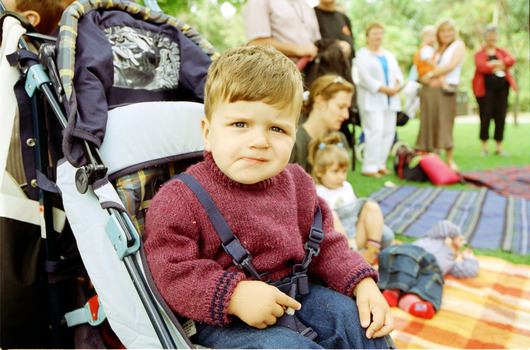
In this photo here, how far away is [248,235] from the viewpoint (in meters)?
1.43

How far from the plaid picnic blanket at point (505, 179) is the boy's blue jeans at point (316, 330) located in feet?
15.0

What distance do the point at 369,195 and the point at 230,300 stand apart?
4.17m

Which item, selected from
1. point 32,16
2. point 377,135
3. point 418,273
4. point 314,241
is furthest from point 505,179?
point 32,16

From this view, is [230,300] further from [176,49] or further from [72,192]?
[176,49]

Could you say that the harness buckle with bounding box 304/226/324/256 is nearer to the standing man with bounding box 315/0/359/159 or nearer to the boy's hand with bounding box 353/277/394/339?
the boy's hand with bounding box 353/277/394/339

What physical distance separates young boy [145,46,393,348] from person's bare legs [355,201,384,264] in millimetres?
1501

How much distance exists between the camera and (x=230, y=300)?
130 cm

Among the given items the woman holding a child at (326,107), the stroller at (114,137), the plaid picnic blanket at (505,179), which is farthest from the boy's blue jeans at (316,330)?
the plaid picnic blanket at (505,179)

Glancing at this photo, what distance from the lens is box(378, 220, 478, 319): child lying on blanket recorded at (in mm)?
2629

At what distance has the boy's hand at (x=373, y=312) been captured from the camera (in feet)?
4.70

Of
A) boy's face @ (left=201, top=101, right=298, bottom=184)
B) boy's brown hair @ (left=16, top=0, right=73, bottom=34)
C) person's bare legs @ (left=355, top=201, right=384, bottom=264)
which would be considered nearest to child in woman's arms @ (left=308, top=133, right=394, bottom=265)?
person's bare legs @ (left=355, top=201, right=384, bottom=264)

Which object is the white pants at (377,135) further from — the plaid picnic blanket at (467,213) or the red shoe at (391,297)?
the red shoe at (391,297)

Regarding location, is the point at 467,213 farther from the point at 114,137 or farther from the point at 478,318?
the point at 114,137

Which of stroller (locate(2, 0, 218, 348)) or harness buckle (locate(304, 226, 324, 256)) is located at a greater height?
stroller (locate(2, 0, 218, 348))
